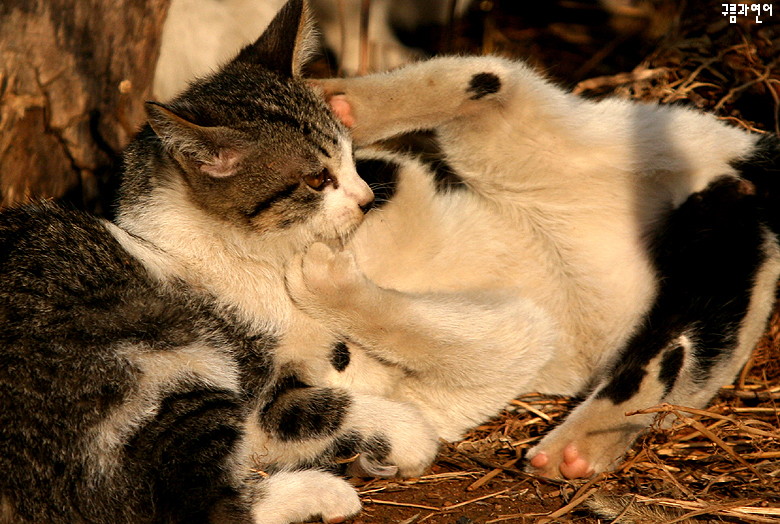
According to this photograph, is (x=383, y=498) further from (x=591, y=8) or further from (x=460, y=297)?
(x=591, y=8)

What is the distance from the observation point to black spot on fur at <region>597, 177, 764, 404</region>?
2979mm

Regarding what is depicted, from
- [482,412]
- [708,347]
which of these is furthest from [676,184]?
[482,412]

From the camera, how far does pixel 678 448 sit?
2977 millimetres

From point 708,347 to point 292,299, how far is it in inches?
61.1

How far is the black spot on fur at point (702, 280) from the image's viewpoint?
2979 millimetres

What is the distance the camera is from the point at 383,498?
2727 millimetres

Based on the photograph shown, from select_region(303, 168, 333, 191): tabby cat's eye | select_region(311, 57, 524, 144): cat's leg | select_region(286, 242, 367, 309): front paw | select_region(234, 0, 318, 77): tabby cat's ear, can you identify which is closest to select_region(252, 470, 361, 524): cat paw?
select_region(286, 242, 367, 309): front paw

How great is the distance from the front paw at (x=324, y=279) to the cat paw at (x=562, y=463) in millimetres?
860

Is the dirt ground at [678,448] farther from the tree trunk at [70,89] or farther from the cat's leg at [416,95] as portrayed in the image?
the tree trunk at [70,89]

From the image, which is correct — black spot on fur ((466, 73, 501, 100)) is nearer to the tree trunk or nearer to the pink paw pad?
the pink paw pad

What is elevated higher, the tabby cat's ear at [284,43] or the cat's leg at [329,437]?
the tabby cat's ear at [284,43]

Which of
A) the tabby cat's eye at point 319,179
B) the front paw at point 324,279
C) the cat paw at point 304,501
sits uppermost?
the tabby cat's eye at point 319,179

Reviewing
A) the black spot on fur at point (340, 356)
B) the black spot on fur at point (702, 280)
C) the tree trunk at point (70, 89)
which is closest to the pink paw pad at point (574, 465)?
the black spot on fur at point (702, 280)

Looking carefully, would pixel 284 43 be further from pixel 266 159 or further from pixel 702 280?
pixel 702 280
